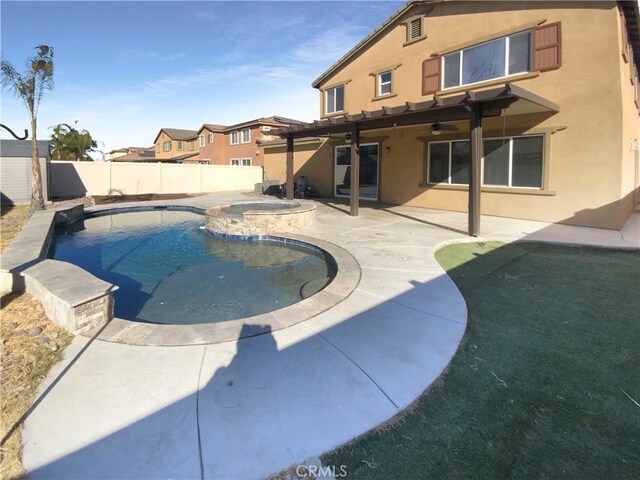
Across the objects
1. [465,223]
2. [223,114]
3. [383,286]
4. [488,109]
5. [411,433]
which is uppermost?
[223,114]

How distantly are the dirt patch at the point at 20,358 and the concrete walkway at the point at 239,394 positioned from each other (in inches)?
3.8

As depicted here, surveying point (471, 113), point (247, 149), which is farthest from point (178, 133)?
point (471, 113)

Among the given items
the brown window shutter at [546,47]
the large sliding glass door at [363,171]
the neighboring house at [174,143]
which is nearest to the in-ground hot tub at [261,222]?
the large sliding glass door at [363,171]

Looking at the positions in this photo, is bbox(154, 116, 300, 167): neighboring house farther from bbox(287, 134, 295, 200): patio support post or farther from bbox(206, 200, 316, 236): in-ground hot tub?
bbox(206, 200, 316, 236): in-ground hot tub

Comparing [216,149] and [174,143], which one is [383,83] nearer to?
[216,149]

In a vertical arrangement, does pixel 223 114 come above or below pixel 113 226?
above

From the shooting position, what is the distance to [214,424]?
264 cm

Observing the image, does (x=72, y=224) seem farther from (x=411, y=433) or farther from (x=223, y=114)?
(x=223, y=114)

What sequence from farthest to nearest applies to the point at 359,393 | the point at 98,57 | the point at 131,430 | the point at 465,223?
the point at 98,57 → the point at 465,223 → the point at 359,393 → the point at 131,430

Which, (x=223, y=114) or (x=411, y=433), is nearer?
(x=411, y=433)

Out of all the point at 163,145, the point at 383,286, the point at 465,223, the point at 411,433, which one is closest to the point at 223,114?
the point at 163,145

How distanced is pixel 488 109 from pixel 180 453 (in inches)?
370

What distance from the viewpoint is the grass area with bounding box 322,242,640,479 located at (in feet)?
7.74

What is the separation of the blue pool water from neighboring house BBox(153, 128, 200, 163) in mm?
36631
